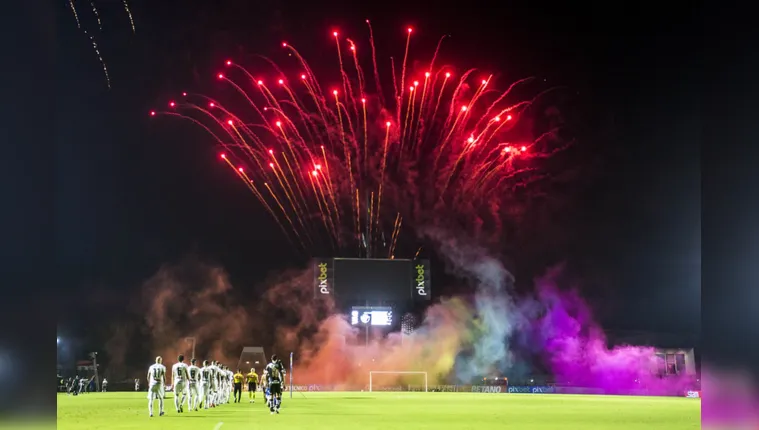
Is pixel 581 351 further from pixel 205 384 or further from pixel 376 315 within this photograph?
pixel 205 384

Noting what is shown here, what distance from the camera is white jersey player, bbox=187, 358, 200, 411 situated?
26034 mm

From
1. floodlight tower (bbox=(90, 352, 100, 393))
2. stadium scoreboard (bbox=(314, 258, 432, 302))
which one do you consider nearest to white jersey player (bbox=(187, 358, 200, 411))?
stadium scoreboard (bbox=(314, 258, 432, 302))

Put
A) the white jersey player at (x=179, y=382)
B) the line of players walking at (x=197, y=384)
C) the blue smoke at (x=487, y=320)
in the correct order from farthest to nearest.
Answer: the blue smoke at (x=487, y=320)
the white jersey player at (x=179, y=382)
the line of players walking at (x=197, y=384)

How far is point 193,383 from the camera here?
2633 centimetres

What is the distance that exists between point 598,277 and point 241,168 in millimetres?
37814

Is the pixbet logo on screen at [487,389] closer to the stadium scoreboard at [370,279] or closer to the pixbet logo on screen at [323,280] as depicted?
the stadium scoreboard at [370,279]

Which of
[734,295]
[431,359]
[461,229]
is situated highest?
[461,229]

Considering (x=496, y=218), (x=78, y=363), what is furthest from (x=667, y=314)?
(x=78, y=363)

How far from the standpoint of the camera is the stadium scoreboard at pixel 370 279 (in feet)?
161

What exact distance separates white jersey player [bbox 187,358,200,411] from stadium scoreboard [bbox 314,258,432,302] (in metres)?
22.2

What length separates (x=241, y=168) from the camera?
39156 millimetres

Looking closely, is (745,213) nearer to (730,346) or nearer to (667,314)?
(730,346)

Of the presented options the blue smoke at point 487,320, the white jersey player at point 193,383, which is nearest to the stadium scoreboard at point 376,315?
the blue smoke at point 487,320

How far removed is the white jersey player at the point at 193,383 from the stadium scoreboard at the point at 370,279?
22212 millimetres
